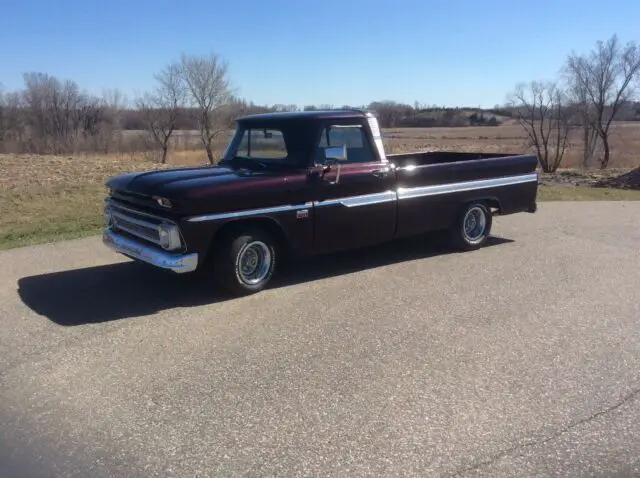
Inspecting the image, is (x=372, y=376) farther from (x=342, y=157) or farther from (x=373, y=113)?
(x=373, y=113)

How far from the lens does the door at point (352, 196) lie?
6.65 m

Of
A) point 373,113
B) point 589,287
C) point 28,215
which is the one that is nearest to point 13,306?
point 373,113

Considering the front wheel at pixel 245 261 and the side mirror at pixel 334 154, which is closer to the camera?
the front wheel at pixel 245 261

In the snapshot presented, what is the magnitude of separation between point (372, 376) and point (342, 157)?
3.00 meters

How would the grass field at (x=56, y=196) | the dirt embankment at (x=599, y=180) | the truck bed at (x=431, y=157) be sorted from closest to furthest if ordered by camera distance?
the truck bed at (x=431, y=157)
the grass field at (x=56, y=196)
the dirt embankment at (x=599, y=180)

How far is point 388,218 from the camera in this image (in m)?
7.25

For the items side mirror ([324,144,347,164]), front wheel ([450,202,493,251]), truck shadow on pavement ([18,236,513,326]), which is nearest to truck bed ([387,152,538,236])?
front wheel ([450,202,493,251])

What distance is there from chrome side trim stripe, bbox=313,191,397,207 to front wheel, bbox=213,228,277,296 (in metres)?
0.75

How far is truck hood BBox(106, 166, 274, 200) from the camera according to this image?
18.8ft

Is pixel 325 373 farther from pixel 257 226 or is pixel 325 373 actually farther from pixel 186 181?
pixel 186 181

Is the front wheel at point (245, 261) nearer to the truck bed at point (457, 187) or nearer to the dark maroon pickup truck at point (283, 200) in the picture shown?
the dark maroon pickup truck at point (283, 200)

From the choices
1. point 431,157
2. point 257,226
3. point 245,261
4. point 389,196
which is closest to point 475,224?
point 431,157

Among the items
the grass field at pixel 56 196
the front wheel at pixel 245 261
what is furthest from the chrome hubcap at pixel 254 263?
the grass field at pixel 56 196

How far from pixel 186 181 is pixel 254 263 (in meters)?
1.08
